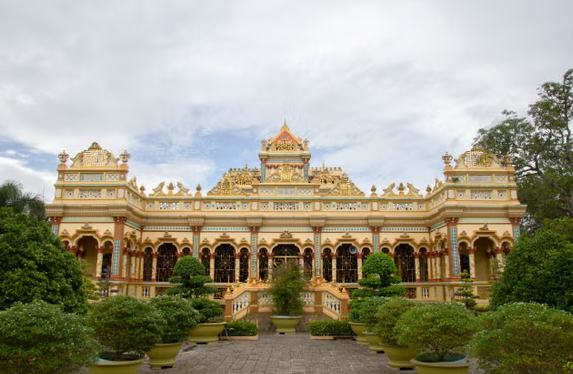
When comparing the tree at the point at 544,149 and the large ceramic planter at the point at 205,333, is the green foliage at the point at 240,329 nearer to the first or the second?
the large ceramic planter at the point at 205,333

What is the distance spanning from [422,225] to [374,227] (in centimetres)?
240

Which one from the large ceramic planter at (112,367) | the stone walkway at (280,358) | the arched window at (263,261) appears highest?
the arched window at (263,261)

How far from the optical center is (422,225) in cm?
2505

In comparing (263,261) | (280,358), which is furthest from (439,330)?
(263,261)

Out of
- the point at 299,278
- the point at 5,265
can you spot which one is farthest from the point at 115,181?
the point at 5,265

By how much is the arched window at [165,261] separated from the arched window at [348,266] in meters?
8.00

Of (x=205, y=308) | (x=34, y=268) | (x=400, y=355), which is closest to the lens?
(x=34, y=268)

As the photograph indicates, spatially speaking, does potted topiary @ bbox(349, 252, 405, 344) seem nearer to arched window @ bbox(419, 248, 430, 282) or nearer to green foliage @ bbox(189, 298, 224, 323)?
green foliage @ bbox(189, 298, 224, 323)

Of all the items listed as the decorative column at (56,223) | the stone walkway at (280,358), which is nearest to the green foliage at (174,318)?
the stone walkway at (280,358)

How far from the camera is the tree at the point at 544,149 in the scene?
1081 inches

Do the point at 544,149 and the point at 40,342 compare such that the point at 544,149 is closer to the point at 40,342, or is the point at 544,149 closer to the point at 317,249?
the point at 317,249

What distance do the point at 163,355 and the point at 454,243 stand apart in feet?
49.3

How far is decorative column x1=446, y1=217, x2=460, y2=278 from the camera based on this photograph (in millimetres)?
22422

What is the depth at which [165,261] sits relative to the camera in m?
25.0
